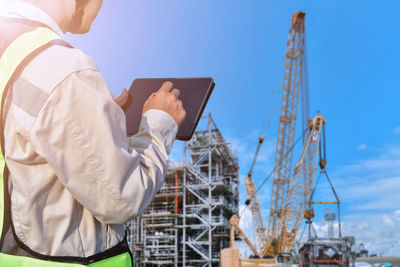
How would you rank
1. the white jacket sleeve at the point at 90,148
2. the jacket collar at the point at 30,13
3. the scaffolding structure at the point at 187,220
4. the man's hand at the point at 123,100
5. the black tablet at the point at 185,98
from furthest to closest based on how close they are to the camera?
the scaffolding structure at the point at 187,220 < the black tablet at the point at 185,98 < the man's hand at the point at 123,100 < the jacket collar at the point at 30,13 < the white jacket sleeve at the point at 90,148

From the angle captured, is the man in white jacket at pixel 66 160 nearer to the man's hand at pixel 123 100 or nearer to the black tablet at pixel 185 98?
the man's hand at pixel 123 100

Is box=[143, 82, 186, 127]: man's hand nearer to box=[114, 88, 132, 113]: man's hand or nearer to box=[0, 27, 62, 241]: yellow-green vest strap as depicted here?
box=[114, 88, 132, 113]: man's hand

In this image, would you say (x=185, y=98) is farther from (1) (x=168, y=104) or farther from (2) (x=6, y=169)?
(2) (x=6, y=169)

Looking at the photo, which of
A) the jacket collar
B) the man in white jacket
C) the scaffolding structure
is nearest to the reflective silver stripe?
the man in white jacket

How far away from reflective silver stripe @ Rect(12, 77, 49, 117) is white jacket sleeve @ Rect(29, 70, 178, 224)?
0.07ft

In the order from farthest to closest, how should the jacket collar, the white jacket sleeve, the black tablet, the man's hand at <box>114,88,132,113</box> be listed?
the black tablet < the man's hand at <box>114,88,132,113</box> < the jacket collar < the white jacket sleeve

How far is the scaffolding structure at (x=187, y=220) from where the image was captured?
25.0 metres

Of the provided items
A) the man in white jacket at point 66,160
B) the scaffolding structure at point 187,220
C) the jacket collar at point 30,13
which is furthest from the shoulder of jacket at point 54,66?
the scaffolding structure at point 187,220

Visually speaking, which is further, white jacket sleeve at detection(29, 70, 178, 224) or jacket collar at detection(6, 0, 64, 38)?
jacket collar at detection(6, 0, 64, 38)

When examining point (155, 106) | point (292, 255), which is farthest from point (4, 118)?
point (292, 255)

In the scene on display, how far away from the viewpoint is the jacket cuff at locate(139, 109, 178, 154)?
2.78ft

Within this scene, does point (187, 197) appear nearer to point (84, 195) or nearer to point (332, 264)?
point (332, 264)

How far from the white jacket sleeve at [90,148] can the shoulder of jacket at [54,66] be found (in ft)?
0.05

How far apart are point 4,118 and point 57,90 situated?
5.2 inches
